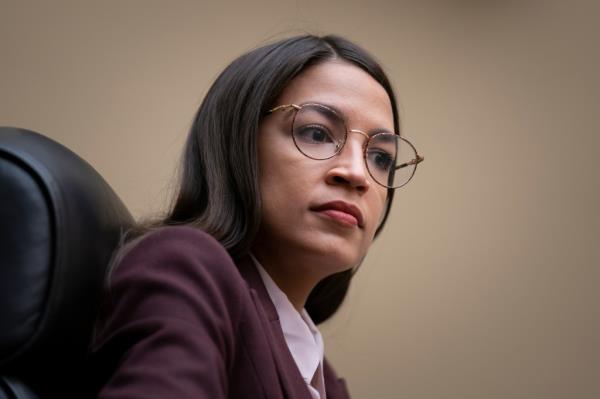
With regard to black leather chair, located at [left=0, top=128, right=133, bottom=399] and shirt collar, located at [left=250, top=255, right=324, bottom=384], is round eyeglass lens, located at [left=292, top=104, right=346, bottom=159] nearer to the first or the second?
shirt collar, located at [left=250, top=255, right=324, bottom=384]

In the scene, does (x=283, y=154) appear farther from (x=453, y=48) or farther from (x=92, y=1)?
(x=453, y=48)

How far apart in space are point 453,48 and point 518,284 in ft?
2.53

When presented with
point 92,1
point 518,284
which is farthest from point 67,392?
point 518,284

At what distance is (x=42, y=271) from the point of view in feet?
2.03

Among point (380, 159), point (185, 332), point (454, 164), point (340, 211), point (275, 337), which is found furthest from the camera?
point (454, 164)

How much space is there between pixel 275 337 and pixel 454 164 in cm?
116

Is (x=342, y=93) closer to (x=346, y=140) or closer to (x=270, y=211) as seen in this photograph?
(x=346, y=140)

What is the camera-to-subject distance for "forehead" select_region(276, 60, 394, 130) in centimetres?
95

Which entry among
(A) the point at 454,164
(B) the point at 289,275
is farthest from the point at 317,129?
(A) the point at 454,164

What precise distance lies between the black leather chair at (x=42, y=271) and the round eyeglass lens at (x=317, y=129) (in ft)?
1.18

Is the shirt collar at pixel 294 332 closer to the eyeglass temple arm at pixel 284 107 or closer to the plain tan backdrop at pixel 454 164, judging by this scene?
the eyeglass temple arm at pixel 284 107

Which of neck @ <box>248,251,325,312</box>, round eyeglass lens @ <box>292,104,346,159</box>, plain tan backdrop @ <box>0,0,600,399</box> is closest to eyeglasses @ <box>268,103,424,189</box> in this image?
round eyeglass lens @ <box>292,104,346,159</box>

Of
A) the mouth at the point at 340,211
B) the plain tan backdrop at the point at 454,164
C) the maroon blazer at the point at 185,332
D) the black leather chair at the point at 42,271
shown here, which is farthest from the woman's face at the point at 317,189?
the plain tan backdrop at the point at 454,164

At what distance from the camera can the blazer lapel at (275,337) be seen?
0.74 meters
